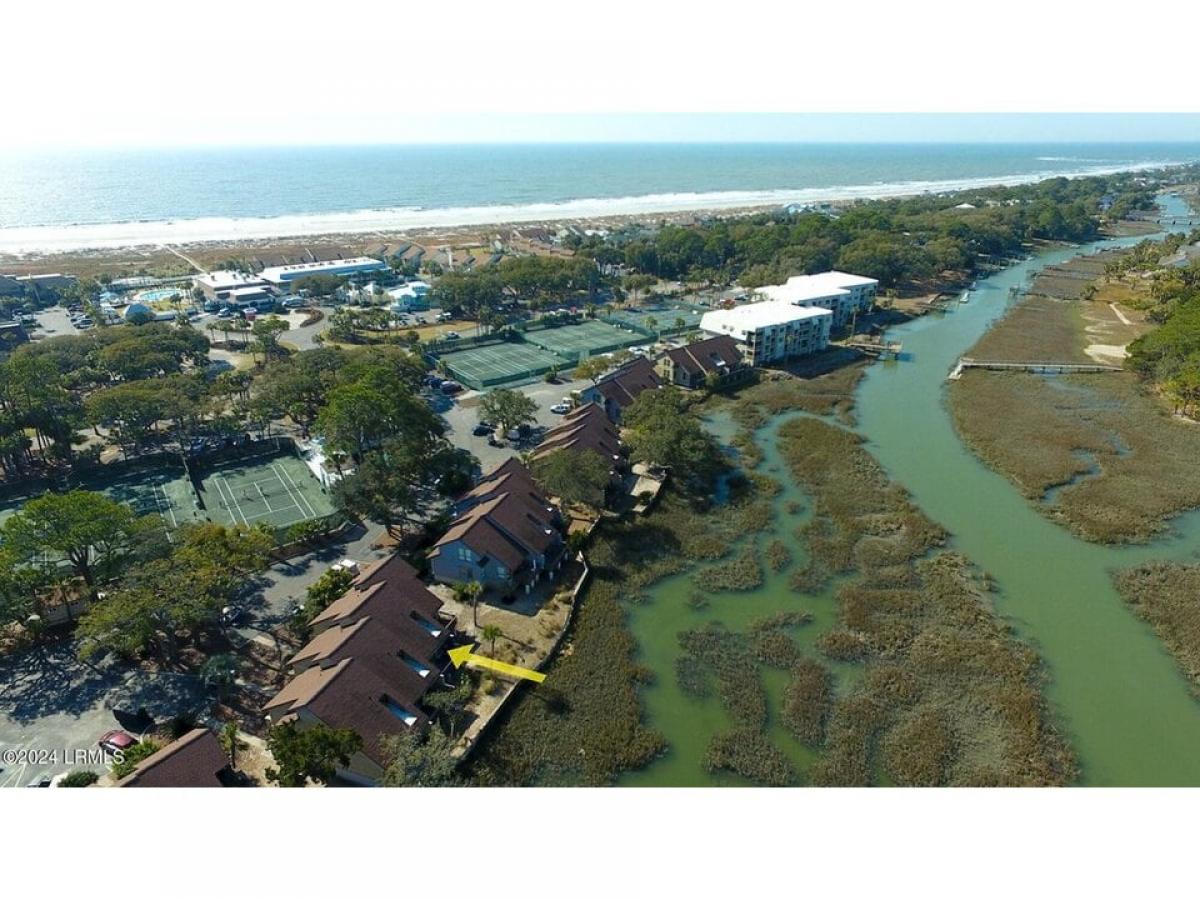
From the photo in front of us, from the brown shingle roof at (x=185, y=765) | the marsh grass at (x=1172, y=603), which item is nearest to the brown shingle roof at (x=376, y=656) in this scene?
the brown shingle roof at (x=185, y=765)

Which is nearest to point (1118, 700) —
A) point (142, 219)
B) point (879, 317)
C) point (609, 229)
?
point (879, 317)

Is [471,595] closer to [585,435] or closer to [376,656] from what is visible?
[376,656]

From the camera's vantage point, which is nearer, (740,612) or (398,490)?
(740,612)

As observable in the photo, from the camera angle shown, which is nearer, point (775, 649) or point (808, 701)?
point (808, 701)

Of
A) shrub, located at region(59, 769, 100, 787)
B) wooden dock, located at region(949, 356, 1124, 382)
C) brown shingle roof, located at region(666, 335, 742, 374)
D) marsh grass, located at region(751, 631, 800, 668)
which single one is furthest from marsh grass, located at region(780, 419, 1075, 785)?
wooden dock, located at region(949, 356, 1124, 382)

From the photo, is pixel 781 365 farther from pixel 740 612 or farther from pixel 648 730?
pixel 648 730

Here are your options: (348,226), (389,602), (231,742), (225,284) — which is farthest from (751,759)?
(348,226)

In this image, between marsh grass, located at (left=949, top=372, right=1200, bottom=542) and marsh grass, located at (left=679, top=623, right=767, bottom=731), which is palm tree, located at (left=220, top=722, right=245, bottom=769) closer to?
marsh grass, located at (left=679, top=623, right=767, bottom=731)

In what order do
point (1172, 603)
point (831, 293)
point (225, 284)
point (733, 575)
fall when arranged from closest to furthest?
point (1172, 603) → point (733, 575) → point (831, 293) → point (225, 284)
